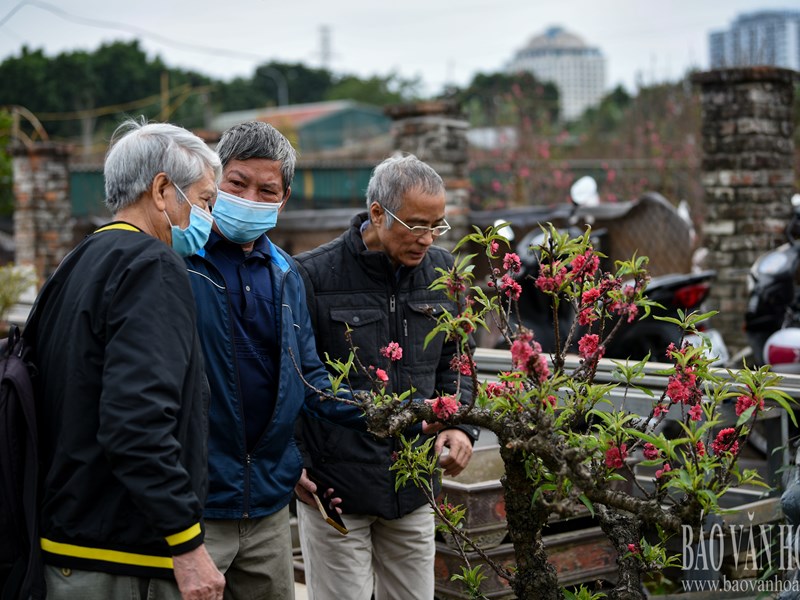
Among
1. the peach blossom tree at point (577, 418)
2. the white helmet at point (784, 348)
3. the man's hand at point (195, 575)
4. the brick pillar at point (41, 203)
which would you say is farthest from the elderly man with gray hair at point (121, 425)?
the brick pillar at point (41, 203)

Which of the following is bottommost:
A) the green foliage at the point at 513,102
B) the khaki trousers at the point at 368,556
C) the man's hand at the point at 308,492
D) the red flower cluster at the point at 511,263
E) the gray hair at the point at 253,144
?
the khaki trousers at the point at 368,556

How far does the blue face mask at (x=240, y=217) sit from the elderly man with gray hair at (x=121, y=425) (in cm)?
52

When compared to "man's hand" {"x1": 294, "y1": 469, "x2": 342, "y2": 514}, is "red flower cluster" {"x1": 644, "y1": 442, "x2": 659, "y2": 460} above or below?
above

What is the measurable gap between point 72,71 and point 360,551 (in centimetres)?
2298

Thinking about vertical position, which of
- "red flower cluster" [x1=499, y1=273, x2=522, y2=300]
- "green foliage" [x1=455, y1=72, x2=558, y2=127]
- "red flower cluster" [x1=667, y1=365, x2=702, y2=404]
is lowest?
"red flower cluster" [x1=667, y1=365, x2=702, y2=404]

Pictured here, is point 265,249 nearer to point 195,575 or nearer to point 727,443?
point 195,575

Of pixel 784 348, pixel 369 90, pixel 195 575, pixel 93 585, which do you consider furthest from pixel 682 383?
pixel 369 90

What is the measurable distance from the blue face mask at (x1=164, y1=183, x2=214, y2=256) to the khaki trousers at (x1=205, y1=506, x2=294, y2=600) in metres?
0.73

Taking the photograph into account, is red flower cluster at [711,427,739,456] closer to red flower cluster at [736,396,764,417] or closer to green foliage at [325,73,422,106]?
red flower cluster at [736,396,764,417]

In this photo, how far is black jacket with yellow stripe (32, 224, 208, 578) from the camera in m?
2.10

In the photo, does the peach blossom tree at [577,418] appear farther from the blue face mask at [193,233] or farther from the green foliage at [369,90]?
the green foliage at [369,90]

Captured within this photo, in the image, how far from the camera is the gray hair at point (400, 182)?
309 centimetres

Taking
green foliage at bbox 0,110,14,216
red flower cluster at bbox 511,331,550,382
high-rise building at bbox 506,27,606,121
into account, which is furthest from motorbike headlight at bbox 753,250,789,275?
high-rise building at bbox 506,27,606,121

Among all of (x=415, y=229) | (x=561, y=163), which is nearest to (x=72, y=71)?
(x=561, y=163)
